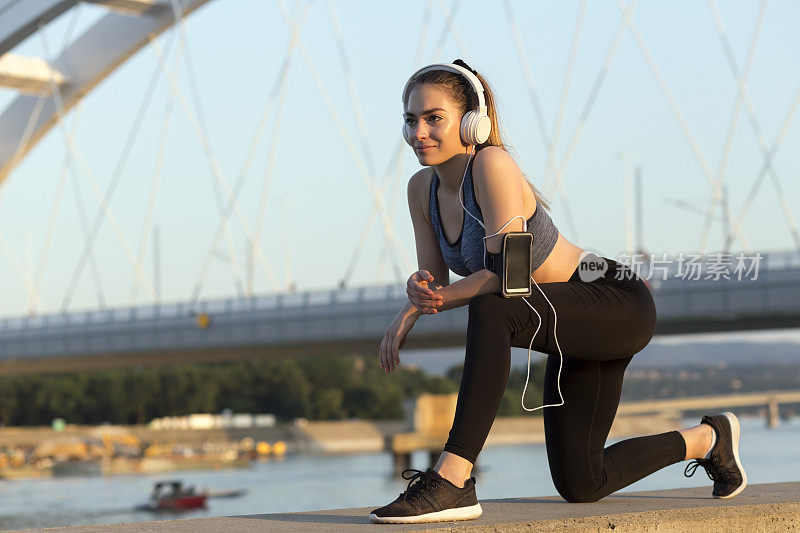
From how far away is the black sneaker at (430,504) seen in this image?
297 cm

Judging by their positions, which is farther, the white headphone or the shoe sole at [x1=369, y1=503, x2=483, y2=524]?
the white headphone

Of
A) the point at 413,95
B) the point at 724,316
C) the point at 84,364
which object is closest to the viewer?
the point at 413,95

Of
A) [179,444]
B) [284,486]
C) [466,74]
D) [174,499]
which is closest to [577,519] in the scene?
[466,74]

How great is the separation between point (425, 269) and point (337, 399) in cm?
7587

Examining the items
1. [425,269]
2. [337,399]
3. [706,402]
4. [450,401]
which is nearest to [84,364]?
[450,401]

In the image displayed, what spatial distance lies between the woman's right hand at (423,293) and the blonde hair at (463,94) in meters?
0.39

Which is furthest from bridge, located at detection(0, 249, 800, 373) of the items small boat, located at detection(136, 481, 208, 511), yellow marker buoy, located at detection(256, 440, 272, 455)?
yellow marker buoy, located at detection(256, 440, 272, 455)

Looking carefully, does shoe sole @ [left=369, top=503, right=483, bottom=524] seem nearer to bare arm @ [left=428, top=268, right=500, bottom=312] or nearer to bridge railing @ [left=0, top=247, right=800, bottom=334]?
bare arm @ [left=428, top=268, right=500, bottom=312]

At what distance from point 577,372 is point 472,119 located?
82 centimetres

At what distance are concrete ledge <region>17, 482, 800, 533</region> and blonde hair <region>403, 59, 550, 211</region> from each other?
0.86 m

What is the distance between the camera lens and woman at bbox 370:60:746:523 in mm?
3094

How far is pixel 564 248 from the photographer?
343 cm

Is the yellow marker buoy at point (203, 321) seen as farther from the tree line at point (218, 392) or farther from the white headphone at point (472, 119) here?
the tree line at point (218, 392)

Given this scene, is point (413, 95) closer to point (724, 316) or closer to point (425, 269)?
point (425, 269)
